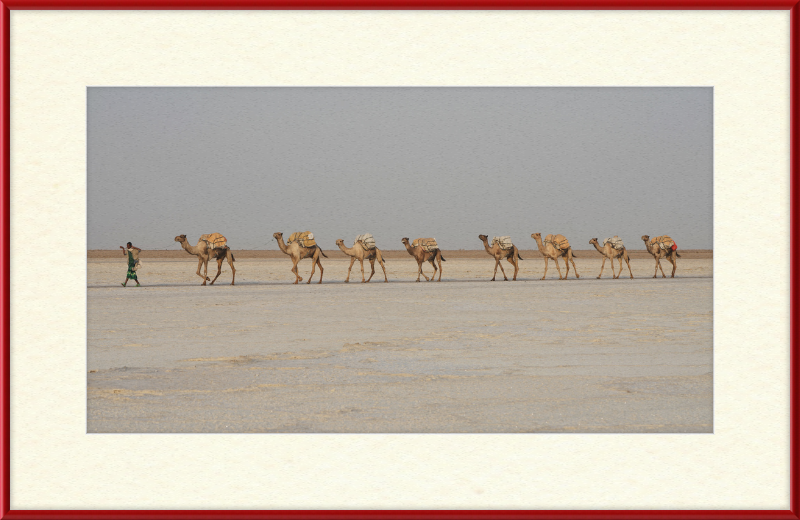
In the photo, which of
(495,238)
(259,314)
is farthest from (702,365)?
(495,238)

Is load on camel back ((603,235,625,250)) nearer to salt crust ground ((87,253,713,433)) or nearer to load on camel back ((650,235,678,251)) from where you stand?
load on camel back ((650,235,678,251))

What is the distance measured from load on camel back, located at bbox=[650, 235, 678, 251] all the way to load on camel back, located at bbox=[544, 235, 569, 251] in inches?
140

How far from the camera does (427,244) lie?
2472 centimetres

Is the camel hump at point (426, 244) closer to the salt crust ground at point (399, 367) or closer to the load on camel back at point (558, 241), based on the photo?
the load on camel back at point (558, 241)

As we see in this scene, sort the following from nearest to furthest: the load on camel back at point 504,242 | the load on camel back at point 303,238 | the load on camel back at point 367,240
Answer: the load on camel back at point 303,238 < the load on camel back at point 367,240 < the load on camel back at point 504,242

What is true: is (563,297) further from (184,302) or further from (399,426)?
(399,426)

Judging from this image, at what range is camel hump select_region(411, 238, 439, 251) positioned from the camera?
24.7 m

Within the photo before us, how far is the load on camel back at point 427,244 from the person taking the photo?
24.7 meters

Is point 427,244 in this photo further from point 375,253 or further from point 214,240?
point 214,240

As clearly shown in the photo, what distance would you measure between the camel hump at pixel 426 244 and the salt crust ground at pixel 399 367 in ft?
34.1

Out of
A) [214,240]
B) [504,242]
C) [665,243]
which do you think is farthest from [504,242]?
[214,240]

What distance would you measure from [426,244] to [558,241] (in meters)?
4.90

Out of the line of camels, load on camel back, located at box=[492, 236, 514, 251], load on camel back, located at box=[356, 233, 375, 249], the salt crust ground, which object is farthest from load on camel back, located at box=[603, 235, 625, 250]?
the salt crust ground

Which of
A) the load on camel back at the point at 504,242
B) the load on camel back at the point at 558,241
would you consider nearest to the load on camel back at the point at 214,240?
the load on camel back at the point at 504,242
